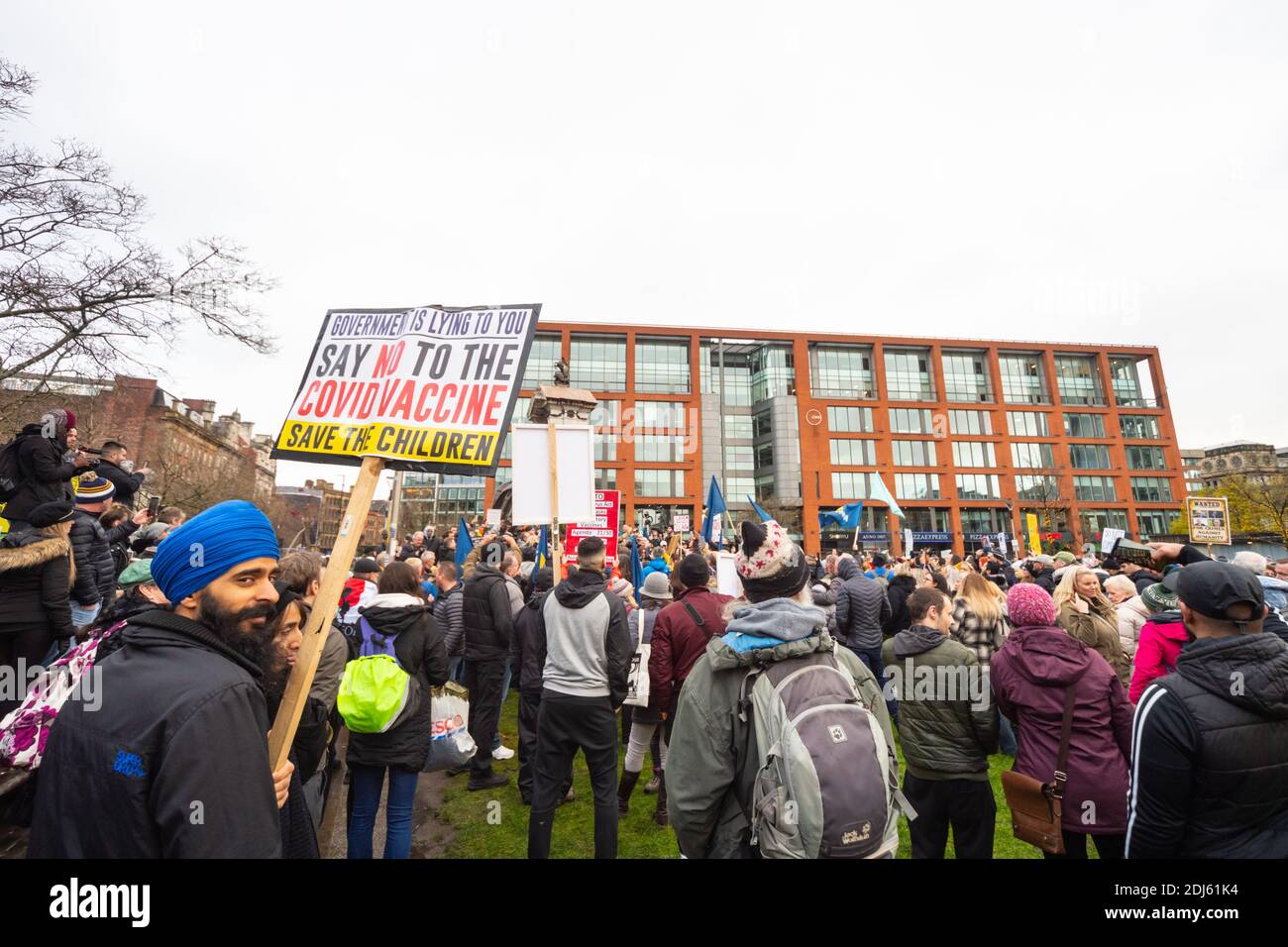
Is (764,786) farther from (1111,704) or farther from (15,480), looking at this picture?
(15,480)

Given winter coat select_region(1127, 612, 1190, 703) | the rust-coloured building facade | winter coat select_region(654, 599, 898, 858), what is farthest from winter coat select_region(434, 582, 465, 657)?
the rust-coloured building facade

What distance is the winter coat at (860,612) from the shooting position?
721 cm

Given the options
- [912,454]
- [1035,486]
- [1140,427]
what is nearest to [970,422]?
[912,454]

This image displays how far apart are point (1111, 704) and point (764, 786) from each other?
2.52 metres

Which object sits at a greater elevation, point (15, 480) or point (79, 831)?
point (15, 480)

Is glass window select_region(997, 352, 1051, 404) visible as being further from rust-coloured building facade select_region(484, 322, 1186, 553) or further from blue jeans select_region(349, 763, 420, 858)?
blue jeans select_region(349, 763, 420, 858)

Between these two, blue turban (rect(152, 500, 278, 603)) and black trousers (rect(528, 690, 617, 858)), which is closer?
blue turban (rect(152, 500, 278, 603))

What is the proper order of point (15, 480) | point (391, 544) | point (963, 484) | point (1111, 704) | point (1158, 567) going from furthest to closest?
point (963, 484) < point (391, 544) < point (15, 480) < point (1158, 567) < point (1111, 704)

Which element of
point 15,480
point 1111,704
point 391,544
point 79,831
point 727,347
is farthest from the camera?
point 727,347

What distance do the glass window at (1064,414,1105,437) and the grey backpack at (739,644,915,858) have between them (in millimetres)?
70701

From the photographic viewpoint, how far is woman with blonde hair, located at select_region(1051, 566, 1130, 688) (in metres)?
4.24
